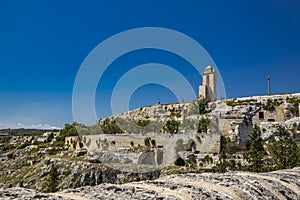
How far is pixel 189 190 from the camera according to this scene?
2.40 meters

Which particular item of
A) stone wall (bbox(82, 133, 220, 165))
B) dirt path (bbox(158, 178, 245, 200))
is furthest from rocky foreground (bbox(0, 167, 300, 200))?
stone wall (bbox(82, 133, 220, 165))

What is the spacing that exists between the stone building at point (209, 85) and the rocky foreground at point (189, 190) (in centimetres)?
6006

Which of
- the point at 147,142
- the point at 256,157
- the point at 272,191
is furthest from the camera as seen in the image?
the point at 147,142

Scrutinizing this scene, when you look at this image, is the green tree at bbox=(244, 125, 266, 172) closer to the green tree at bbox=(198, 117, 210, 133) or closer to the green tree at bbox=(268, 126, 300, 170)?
the green tree at bbox=(268, 126, 300, 170)

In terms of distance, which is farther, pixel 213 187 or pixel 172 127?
pixel 172 127

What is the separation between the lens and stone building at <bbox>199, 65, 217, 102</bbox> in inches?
2458

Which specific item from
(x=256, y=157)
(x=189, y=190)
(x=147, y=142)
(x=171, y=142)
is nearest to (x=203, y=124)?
(x=171, y=142)

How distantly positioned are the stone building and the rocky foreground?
2365 inches

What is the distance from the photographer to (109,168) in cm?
4466

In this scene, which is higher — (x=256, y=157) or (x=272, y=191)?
(x=272, y=191)

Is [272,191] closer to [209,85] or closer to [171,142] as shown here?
[171,142]

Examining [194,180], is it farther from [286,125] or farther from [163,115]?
[163,115]

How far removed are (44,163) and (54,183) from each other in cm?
1267

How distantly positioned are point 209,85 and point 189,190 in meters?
62.4
